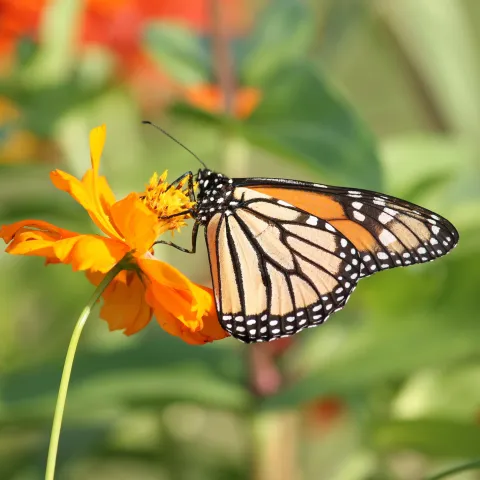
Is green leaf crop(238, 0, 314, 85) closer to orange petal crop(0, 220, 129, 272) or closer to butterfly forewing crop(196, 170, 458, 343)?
butterfly forewing crop(196, 170, 458, 343)

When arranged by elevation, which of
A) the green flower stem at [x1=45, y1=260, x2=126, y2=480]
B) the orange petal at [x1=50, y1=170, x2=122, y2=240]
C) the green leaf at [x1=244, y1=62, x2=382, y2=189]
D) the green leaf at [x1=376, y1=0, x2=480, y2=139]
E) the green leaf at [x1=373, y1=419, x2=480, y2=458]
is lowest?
the green leaf at [x1=373, y1=419, x2=480, y2=458]

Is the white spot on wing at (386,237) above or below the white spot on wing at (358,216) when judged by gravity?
below

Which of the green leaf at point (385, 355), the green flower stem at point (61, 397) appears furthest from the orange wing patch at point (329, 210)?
the green flower stem at point (61, 397)

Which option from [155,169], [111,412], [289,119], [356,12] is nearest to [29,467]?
[111,412]

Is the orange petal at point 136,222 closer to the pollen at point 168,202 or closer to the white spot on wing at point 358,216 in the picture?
the pollen at point 168,202

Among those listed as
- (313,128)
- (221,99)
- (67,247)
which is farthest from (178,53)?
(67,247)

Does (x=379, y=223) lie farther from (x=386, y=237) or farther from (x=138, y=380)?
(x=138, y=380)

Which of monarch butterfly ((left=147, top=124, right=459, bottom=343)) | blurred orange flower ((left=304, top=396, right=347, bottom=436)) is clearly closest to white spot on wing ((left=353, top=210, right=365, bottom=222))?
monarch butterfly ((left=147, top=124, right=459, bottom=343))
